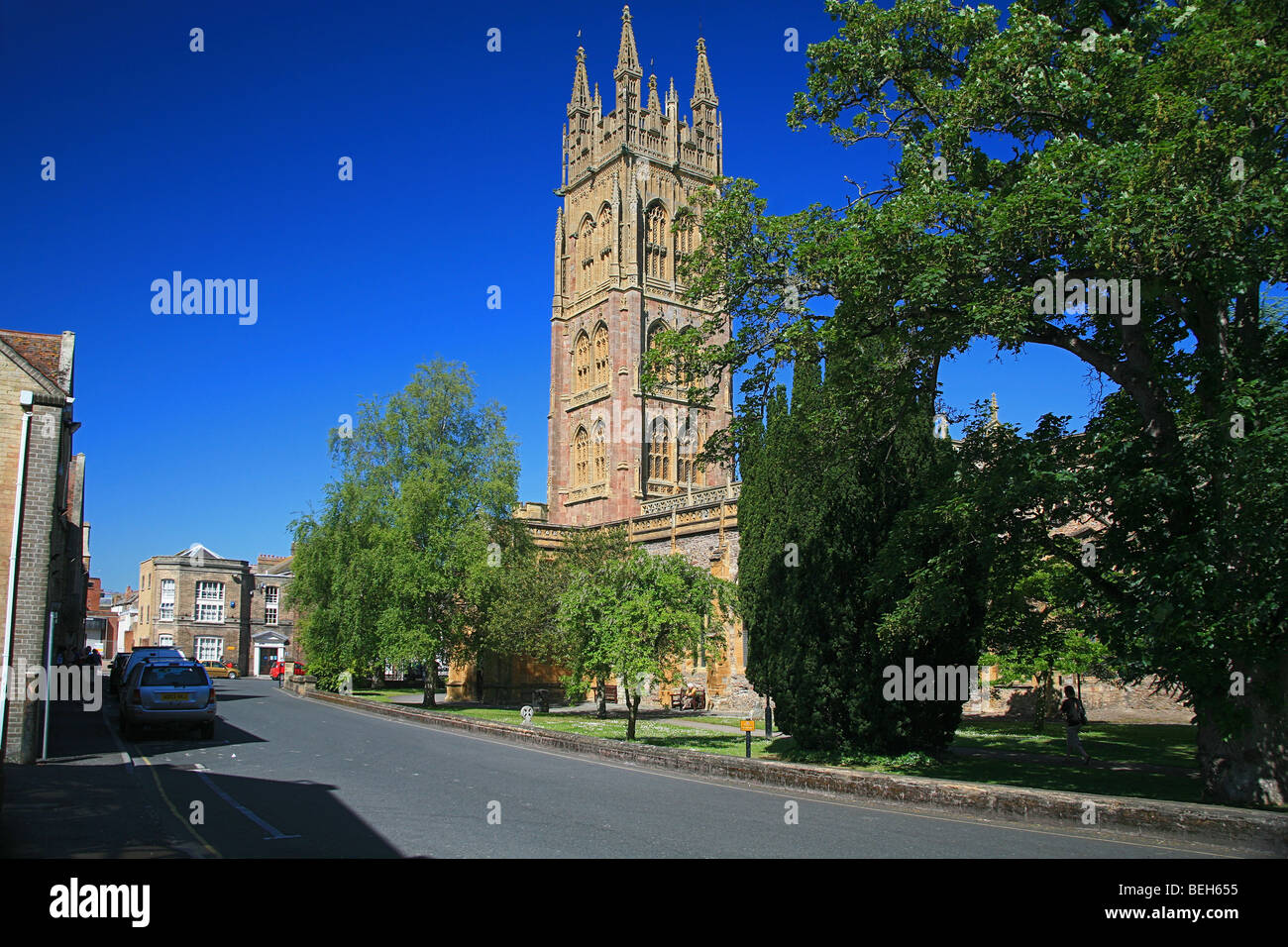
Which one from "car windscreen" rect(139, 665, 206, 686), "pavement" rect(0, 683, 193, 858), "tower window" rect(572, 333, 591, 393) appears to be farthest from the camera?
"tower window" rect(572, 333, 591, 393)

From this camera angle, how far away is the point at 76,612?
38.2m

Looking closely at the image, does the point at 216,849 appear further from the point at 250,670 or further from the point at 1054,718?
the point at 250,670

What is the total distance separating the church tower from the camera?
59.5 m

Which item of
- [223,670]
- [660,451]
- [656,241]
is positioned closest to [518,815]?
[660,451]

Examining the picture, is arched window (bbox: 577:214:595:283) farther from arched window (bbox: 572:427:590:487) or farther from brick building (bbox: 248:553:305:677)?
brick building (bbox: 248:553:305:677)

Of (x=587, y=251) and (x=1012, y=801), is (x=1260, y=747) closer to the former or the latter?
(x=1012, y=801)

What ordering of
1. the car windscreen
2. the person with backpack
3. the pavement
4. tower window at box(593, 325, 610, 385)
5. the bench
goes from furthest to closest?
1. tower window at box(593, 325, 610, 385)
2. the bench
3. the car windscreen
4. the person with backpack
5. the pavement

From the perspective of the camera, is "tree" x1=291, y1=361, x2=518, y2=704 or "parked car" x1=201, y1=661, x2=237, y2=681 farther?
"parked car" x1=201, y1=661, x2=237, y2=681

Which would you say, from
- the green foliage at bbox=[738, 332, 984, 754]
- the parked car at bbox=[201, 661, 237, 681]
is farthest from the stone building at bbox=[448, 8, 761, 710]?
the green foliage at bbox=[738, 332, 984, 754]

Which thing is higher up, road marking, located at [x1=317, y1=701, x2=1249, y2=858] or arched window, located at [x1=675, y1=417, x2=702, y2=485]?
arched window, located at [x1=675, y1=417, x2=702, y2=485]

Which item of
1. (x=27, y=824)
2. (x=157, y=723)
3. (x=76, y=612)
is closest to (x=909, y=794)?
(x=27, y=824)

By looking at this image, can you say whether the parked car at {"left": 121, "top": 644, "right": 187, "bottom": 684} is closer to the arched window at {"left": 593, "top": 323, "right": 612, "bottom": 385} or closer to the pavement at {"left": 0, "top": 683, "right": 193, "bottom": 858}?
the pavement at {"left": 0, "top": 683, "right": 193, "bottom": 858}

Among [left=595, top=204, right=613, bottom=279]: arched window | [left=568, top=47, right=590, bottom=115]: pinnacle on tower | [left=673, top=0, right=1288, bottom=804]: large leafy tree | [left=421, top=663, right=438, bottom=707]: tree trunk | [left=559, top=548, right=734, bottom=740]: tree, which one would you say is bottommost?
[left=421, top=663, right=438, bottom=707]: tree trunk

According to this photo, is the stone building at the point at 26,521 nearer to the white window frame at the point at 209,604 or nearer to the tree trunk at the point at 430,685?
the tree trunk at the point at 430,685
